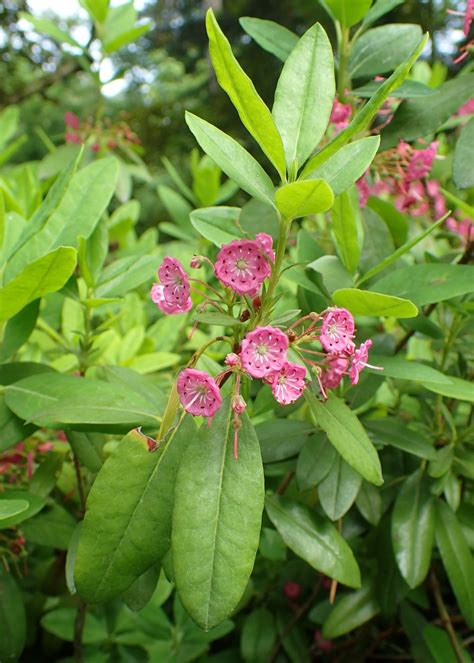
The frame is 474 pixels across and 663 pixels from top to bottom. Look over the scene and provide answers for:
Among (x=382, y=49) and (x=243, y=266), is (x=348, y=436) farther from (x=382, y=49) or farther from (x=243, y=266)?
(x=382, y=49)

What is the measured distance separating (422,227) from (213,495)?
128cm

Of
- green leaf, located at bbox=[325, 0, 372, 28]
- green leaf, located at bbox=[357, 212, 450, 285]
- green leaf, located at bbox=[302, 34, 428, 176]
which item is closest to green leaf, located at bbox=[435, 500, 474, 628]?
green leaf, located at bbox=[357, 212, 450, 285]

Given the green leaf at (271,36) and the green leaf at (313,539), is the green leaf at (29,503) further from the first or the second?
the green leaf at (271,36)

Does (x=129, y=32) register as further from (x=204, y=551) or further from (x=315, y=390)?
(x=204, y=551)

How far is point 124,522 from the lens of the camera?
62cm

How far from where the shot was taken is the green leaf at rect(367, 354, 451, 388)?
70 centimetres

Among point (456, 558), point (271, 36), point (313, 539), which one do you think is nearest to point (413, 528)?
point (456, 558)

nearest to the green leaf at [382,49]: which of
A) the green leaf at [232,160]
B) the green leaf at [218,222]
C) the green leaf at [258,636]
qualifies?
the green leaf at [218,222]

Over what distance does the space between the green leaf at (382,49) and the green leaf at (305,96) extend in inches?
12.4

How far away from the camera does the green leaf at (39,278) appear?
645 mm

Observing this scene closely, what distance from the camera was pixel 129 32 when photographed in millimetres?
1401

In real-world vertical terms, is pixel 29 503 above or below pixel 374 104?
below

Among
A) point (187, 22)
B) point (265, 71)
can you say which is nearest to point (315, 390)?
point (265, 71)

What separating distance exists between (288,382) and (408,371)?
180 mm
